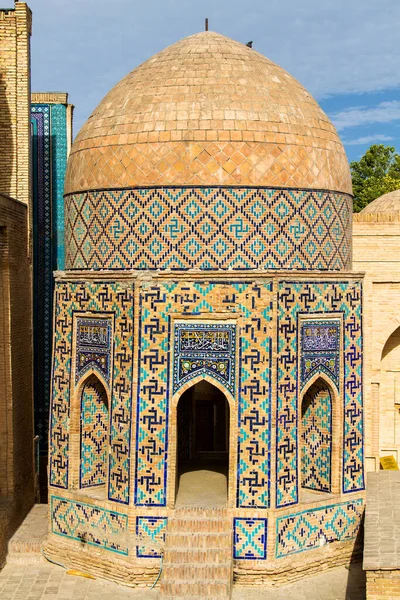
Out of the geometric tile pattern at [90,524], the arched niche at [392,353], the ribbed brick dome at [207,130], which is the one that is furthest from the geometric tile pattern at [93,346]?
the arched niche at [392,353]

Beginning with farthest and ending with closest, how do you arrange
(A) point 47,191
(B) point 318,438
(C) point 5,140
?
(A) point 47,191
(C) point 5,140
(B) point 318,438

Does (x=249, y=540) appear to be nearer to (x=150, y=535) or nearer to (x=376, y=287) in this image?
(x=150, y=535)

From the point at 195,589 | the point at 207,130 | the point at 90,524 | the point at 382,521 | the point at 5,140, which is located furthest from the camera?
the point at 5,140

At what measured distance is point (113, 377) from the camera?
8.79 metres

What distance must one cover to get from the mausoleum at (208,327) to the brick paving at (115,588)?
0.15 m

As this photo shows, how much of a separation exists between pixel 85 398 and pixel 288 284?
2.54 m

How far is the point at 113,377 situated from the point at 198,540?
1.82 metres

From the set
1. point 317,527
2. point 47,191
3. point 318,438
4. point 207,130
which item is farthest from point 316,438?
point 47,191

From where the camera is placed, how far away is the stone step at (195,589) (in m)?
7.97

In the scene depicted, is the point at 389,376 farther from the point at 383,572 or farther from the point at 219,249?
the point at 383,572

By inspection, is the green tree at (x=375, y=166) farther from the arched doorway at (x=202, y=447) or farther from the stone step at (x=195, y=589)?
the stone step at (x=195, y=589)

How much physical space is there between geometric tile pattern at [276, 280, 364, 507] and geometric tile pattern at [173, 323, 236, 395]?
49 centimetres

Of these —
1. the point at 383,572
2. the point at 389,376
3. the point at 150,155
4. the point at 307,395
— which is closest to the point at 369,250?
the point at 389,376

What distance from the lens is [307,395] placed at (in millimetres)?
9461
